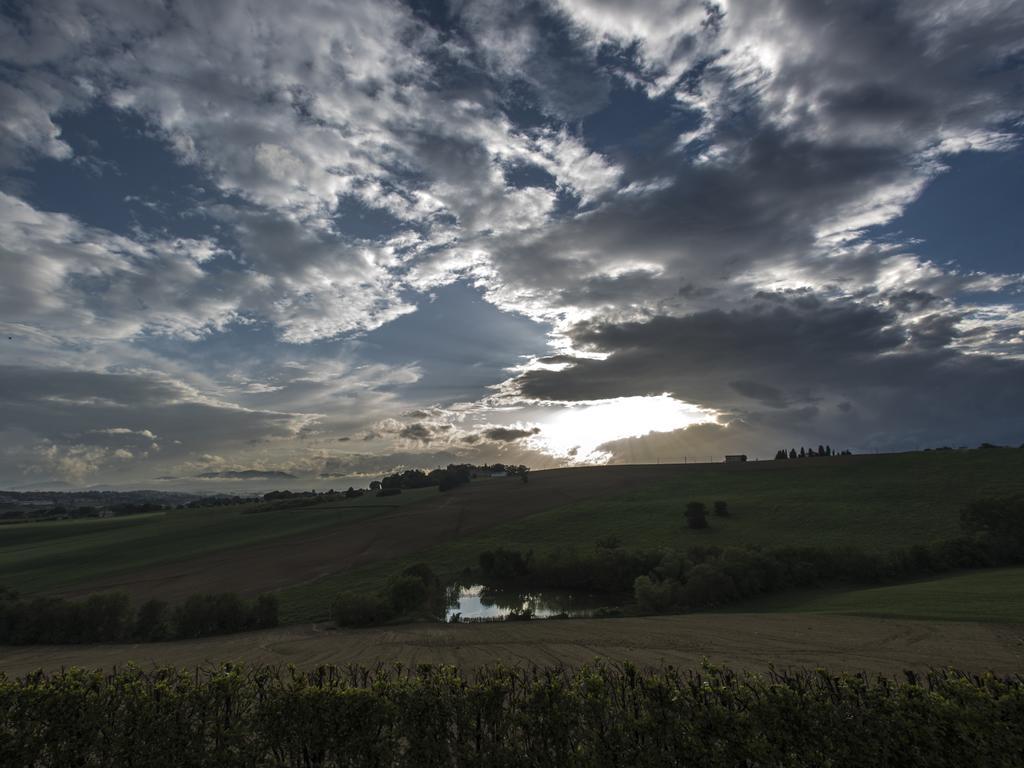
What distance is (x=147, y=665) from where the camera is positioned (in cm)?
3881

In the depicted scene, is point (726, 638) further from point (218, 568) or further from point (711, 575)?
point (218, 568)

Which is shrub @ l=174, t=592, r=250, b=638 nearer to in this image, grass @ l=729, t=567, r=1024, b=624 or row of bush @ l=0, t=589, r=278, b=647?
row of bush @ l=0, t=589, r=278, b=647

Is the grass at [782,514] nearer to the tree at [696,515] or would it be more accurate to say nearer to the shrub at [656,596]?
the tree at [696,515]

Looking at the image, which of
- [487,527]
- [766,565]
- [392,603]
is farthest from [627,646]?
[487,527]

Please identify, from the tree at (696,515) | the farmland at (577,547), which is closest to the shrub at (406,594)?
the farmland at (577,547)

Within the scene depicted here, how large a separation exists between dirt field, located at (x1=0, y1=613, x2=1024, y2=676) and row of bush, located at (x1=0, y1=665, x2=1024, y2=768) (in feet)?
47.8

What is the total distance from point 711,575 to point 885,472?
2330 inches

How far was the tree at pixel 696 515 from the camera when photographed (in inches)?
2940

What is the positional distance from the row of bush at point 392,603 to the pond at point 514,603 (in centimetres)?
284

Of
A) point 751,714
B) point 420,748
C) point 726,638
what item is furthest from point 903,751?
point 726,638

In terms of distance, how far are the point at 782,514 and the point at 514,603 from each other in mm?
41436

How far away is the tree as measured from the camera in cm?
7469

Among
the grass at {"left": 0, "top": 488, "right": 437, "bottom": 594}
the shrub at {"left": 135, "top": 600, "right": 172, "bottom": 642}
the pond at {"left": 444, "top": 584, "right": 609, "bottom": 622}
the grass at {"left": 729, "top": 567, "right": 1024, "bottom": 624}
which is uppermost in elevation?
the grass at {"left": 0, "top": 488, "right": 437, "bottom": 594}

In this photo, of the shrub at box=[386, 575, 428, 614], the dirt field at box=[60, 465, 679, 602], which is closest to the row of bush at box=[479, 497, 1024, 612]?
the shrub at box=[386, 575, 428, 614]
